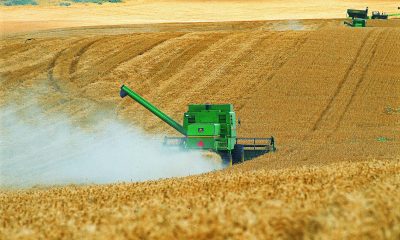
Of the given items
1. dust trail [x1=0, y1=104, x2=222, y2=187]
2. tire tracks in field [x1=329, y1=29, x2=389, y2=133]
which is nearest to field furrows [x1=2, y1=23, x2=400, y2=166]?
tire tracks in field [x1=329, y1=29, x2=389, y2=133]

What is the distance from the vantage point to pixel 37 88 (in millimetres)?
45812

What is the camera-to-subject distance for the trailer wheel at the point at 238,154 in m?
29.6

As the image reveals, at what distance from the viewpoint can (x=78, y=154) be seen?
3297 cm

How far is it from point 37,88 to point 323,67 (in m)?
A: 17.7

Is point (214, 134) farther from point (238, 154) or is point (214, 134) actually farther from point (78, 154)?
point (78, 154)

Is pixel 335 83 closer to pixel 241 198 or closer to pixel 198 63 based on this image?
pixel 198 63

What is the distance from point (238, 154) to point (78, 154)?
7530 millimetres

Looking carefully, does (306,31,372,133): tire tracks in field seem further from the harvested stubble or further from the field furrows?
the harvested stubble


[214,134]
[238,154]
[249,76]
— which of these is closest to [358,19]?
→ [249,76]

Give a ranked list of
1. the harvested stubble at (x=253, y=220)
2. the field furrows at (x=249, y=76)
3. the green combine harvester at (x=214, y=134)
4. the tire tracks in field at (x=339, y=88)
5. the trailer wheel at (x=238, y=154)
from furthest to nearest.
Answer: the field furrows at (x=249, y=76), the tire tracks in field at (x=339, y=88), the trailer wheel at (x=238, y=154), the green combine harvester at (x=214, y=134), the harvested stubble at (x=253, y=220)

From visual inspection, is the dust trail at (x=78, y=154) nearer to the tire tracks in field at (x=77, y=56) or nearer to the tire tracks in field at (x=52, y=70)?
the tire tracks in field at (x=52, y=70)

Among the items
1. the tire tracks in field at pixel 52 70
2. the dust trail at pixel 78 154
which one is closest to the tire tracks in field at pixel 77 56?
the tire tracks in field at pixel 52 70

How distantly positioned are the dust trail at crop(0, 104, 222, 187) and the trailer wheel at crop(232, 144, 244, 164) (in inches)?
51.1

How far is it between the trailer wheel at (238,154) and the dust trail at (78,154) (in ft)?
4.26
